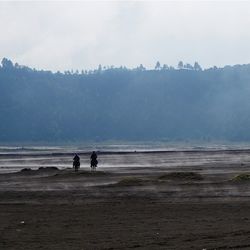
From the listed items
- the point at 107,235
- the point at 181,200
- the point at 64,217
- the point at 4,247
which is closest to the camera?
the point at 4,247

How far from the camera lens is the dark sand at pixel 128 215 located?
19312 mm

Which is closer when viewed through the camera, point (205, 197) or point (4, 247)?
point (4, 247)

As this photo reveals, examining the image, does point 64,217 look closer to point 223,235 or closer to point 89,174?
point 223,235

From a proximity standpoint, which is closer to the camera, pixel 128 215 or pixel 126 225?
pixel 126 225

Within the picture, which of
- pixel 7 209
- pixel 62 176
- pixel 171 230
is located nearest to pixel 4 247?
pixel 171 230

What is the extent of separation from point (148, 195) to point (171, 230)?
1218 cm

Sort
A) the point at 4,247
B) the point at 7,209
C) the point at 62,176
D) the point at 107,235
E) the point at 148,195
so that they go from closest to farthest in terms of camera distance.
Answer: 1. the point at 4,247
2. the point at 107,235
3. the point at 7,209
4. the point at 148,195
5. the point at 62,176

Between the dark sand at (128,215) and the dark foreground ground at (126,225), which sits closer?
the dark foreground ground at (126,225)

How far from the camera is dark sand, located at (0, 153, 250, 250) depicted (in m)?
19.3

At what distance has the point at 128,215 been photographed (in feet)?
82.8

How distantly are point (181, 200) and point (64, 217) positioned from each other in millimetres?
6823

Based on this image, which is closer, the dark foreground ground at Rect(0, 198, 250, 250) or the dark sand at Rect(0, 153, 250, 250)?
the dark foreground ground at Rect(0, 198, 250, 250)

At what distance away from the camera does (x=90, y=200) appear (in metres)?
31.5

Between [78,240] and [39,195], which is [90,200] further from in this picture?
[78,240]
